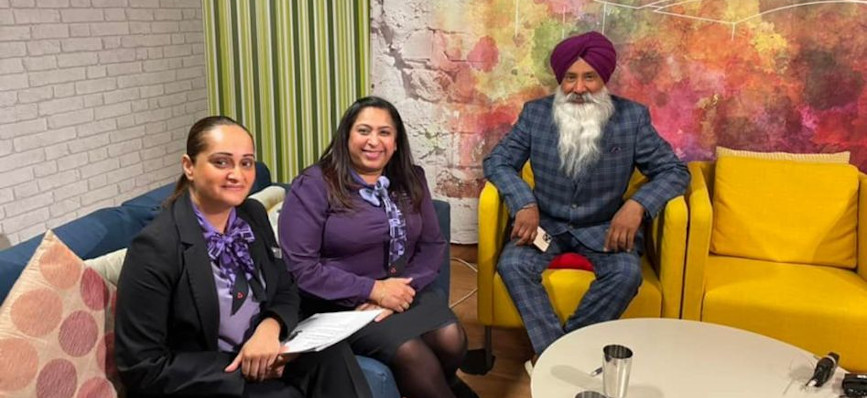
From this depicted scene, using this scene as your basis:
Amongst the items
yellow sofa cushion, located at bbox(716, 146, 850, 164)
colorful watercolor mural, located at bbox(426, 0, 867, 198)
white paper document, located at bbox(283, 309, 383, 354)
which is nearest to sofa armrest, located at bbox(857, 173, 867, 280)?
yellow sofa cushion, located at bbox(716, 146, 850, 164)

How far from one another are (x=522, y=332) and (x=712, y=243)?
858 millimetres

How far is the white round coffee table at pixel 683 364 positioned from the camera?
174cm

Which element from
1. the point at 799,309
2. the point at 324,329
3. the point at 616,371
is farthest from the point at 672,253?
the point at 324,329

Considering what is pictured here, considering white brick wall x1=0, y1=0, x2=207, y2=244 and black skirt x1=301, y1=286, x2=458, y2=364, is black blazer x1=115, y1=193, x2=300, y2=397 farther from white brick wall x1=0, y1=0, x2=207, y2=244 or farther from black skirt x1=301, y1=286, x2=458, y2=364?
white brick wall x1=0, y1=0, x2=207, y2=244

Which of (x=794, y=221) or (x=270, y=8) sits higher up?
(x=270, y=8)

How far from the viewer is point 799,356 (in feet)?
6.25

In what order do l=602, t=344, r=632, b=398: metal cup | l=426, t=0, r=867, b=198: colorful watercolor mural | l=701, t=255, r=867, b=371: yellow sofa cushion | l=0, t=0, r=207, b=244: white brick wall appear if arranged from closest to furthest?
l=602, t=344, r=632, b=398: metal cup → l=701, t=255, r=867, b=371: yellow sofa cushion → l=0, t=0, r=207, b=244: white brick wall → l=426, t=0, r=867, b=198: colorful watercolor mural

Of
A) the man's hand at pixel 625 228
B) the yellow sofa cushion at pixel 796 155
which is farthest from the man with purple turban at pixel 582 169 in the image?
the yellow sofa cushion at pixel 796 155

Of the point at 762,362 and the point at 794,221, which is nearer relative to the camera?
the point at 762,362

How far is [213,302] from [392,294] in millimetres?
618

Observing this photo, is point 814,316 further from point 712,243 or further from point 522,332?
point 522,332

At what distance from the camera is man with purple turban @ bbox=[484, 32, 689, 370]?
263 centimetres

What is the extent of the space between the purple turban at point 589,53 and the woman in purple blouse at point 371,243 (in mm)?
879

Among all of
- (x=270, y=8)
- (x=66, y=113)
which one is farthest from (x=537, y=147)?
(x=66, y=113)
